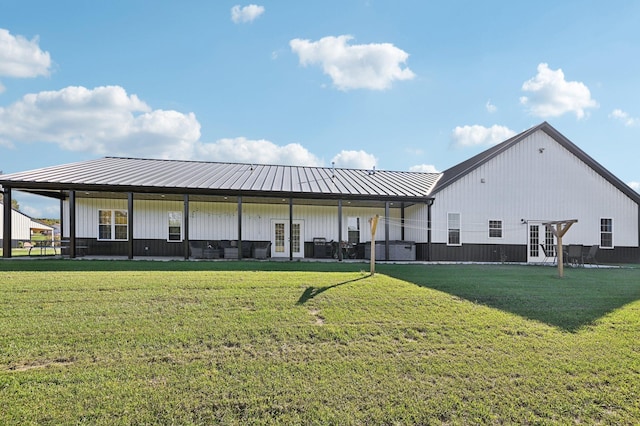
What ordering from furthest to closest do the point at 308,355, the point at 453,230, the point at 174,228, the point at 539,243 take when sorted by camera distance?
the point at 174,228
the point at 539,243
the point at 453,230
the point at 308,355

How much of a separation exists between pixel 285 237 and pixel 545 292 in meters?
12.1

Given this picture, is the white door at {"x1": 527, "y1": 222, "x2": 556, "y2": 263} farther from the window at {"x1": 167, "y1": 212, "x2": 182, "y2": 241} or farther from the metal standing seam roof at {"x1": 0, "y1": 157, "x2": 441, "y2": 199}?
the window at {"x1": 167, "y1": 212, "x2": 182, "y2": 241}

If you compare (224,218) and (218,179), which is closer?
(218,179)

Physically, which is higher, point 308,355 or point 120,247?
point 120,247

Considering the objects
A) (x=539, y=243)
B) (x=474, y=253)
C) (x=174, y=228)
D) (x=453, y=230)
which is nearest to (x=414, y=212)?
(x=453, y=230)

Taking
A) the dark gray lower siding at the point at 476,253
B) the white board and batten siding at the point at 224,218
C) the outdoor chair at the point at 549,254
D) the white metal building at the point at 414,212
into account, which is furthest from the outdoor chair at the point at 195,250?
the outdoor chair at the point at 549,254

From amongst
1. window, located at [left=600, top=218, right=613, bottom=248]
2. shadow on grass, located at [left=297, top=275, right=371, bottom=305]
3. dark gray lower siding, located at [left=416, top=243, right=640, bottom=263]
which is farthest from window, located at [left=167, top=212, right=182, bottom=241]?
window, located at [left=600, top=218, right=613, bottom=248]

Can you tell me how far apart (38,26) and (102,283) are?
367 inches

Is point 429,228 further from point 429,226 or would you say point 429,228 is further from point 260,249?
point 260,249

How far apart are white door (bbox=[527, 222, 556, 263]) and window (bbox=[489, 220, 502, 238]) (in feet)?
5.05

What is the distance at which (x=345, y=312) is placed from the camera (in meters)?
6.27

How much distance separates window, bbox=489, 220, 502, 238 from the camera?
1688 cm

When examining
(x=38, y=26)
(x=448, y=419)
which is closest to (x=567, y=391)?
(x=448, y=419)

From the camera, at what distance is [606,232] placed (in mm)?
17625
